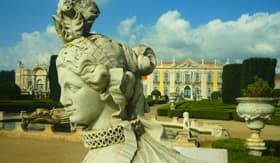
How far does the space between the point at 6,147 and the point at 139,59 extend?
9.73m

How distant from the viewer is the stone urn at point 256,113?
7438mm

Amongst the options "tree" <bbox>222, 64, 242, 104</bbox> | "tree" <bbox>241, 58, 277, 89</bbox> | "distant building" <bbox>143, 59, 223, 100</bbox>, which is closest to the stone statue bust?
"tree" <bbox>241, 58, 277, 89</bbox>

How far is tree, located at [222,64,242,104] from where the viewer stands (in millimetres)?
36875

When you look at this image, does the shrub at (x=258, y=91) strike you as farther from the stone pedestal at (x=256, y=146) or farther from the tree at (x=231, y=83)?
the tree at (x=231, y=83)

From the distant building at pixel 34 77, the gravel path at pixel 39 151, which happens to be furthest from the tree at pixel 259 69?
the distant building at pixel 34 77

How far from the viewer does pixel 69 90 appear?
178 cm

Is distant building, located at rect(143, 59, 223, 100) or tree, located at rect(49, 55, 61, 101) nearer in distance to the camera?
tree, located at rect(49, 55, 61, 101)

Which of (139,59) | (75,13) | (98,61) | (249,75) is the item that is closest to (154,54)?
(139,59)

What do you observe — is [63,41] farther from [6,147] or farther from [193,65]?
[193,65]

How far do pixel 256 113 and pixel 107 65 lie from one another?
6365mm

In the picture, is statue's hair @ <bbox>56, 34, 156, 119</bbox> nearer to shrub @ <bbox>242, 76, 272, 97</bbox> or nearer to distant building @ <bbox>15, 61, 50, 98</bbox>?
shrub @ <bbox>242, 76, 272, 97</bbox>

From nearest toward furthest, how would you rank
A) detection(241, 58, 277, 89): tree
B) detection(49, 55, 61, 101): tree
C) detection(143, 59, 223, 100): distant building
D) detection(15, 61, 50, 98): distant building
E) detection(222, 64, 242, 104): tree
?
detection(49, 55, 61, 101): tree < detection(241, 58, 277, 89): tree < detection(222, 64, 242, 104): tree < detection(15, 61, 50, 98): distant building < detection(143, 59, 223, 100): distant building

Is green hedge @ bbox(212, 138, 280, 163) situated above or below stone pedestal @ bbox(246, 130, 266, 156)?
below

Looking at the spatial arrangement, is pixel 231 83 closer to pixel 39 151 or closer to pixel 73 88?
pixel 39 151
